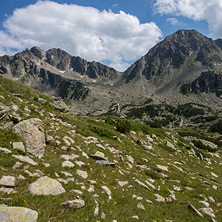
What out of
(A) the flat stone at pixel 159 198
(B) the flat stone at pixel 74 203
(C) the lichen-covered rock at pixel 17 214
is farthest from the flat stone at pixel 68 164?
(A) the flat stone at pixel 159 198

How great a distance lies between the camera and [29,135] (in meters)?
12.1

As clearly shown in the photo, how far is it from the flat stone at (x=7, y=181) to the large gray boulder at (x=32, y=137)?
3777 mm

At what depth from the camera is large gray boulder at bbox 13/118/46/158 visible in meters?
11.6

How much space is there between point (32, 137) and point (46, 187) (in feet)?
18.0

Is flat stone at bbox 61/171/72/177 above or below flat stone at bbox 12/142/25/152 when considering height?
below

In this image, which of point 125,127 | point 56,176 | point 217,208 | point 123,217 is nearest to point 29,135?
point 56,176

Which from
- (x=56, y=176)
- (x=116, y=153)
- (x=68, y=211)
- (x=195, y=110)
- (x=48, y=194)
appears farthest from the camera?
(x=195, y=110)

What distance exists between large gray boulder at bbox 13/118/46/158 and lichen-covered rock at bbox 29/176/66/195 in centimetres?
362

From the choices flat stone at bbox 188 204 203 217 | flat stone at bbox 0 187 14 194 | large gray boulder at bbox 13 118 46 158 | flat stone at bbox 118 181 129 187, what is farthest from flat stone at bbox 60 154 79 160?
flat stone at bbox 188 204 203 217

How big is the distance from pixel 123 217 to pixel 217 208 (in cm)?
922

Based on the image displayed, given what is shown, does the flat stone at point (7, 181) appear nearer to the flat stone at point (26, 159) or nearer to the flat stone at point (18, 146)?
the flat stone at point (26, 159)

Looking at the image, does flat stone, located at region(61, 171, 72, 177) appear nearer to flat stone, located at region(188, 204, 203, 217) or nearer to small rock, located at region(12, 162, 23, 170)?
small rock, located at region(12, 162, 23, 170)

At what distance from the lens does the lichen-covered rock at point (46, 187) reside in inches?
297

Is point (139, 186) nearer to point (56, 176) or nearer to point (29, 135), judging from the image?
point (56, 176)
